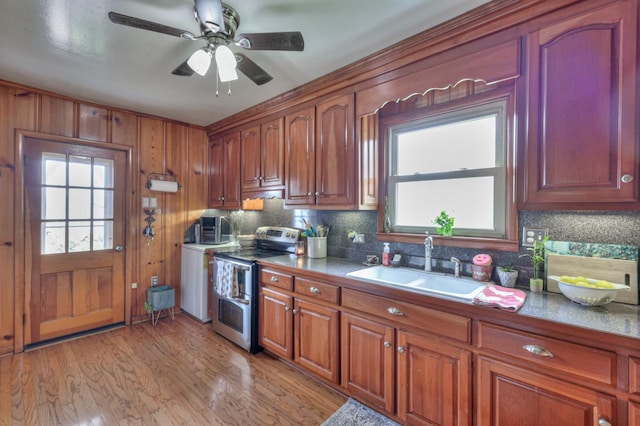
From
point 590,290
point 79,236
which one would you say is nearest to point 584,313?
point 590,290

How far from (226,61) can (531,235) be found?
2.06 metres

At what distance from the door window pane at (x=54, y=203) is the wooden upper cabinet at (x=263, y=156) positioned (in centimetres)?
181

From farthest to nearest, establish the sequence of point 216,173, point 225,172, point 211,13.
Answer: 1. point 216,173
2. point 225,172
3. point 211,13

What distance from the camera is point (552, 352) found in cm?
121

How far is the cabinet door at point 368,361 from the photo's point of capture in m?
1.76

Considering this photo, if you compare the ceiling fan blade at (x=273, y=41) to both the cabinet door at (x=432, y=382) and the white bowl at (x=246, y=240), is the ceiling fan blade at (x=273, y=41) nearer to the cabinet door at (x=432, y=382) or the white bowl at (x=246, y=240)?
the cabinet door at (x=432, y=382)

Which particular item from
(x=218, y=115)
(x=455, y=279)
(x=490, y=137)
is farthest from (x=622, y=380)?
(x=218, y=115)

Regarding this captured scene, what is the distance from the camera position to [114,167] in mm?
3271

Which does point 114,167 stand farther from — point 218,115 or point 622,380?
point 622,380

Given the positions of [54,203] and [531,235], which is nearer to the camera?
[531,235]

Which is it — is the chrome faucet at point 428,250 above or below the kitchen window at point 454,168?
below

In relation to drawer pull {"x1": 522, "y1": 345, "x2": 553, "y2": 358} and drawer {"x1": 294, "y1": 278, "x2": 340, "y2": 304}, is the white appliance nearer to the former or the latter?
drawer {"x1": 294, "y1": 278, "x2": 340, "y2": 304}

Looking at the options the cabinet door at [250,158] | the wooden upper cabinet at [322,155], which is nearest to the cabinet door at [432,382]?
the wooden upper cabinet at [322,155]

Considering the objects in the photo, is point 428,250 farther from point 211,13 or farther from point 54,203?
point 54,203
